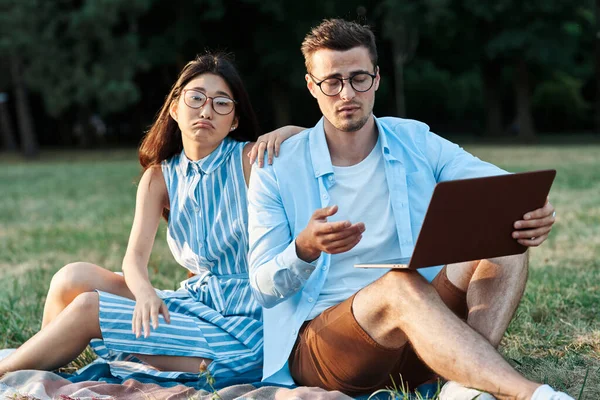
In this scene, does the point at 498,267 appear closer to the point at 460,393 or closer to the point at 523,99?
the point at 460,393

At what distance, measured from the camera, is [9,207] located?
12.7 m

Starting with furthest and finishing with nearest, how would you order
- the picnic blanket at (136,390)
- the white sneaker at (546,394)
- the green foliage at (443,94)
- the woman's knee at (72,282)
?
the green foliage at (443,94) < the woman's knee at (72,282) < the picnic blanket at (136,390) < the white sneaker at (546,394)

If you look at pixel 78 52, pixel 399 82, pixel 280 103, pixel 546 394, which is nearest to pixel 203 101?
pixel 546 394

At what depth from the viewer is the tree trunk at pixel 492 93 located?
34188 millimetres

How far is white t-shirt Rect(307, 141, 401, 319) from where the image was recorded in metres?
3.43

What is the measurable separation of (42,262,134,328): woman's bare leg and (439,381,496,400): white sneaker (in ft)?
5.57

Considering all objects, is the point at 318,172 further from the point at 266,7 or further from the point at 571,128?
the point at 571,128

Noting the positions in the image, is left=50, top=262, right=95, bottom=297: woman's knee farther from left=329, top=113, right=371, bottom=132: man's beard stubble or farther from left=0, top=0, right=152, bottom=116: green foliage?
left=0, top=0, right=152, bottom=116: green foliage

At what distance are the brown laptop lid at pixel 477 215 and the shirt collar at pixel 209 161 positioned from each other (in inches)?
53.5

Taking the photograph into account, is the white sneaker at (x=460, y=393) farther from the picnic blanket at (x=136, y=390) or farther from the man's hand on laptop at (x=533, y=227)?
the man's hand on laptop at (x=533, y=227)

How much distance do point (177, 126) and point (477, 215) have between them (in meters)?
1.73

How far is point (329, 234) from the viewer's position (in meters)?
2.83

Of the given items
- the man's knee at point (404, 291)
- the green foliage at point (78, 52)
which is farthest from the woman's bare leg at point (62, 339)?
the green foliage at point (78, 52)

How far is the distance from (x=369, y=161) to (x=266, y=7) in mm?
26302
